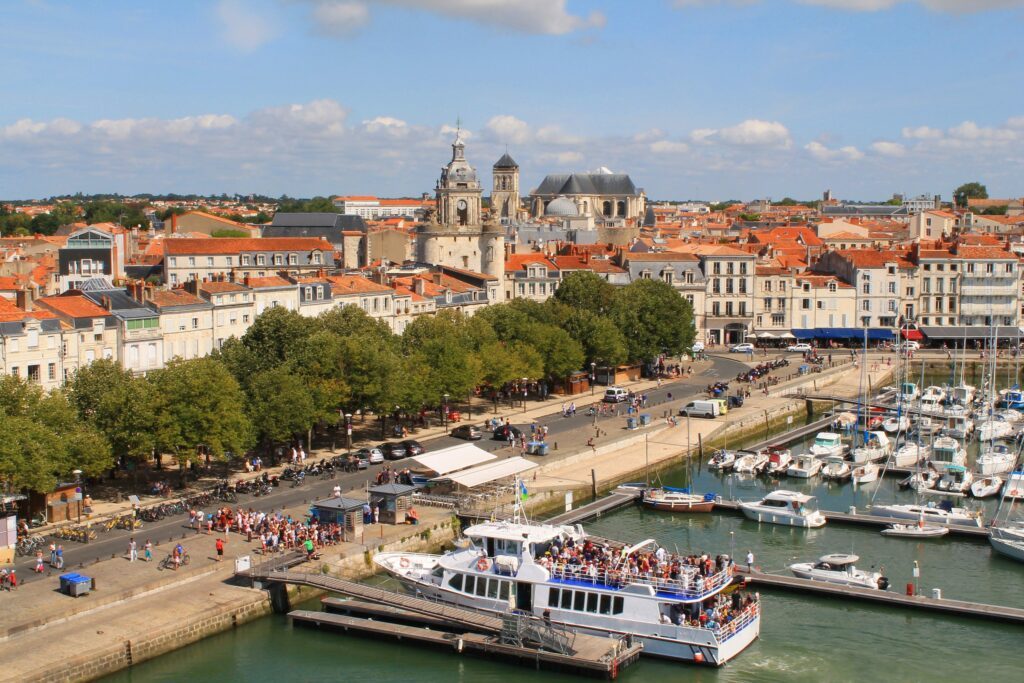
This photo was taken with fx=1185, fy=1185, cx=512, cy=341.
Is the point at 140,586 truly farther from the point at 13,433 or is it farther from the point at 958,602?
the point at 958,602

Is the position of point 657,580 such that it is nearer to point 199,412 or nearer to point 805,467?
point 199,412

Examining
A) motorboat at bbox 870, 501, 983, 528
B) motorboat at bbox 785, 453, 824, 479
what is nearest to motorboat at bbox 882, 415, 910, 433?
motorboat at bbox 785, 453, 824, 479

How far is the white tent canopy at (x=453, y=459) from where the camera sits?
146ft

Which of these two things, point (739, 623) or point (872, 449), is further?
point (872, 449)

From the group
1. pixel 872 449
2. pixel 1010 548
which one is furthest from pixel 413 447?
pixel 1010 548

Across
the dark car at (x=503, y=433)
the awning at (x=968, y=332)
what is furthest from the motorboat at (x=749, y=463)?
the awning at (x=968, y=332)

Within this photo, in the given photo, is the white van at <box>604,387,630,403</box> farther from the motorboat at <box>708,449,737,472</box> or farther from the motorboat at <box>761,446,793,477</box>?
the motorboat at <box>761,446,793,477</box>

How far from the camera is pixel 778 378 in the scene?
259 ft

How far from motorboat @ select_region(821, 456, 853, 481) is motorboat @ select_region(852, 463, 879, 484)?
433 mm

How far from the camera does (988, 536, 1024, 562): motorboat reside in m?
41.2

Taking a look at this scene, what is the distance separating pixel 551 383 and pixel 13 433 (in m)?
39.9

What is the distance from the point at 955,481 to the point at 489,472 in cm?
2091

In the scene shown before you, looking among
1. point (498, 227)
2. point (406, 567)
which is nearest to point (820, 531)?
point (406, 567)

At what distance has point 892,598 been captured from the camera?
3594 cm
